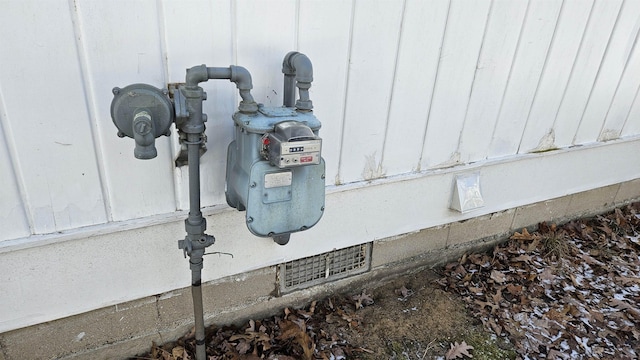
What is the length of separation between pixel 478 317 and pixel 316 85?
5.82 ft

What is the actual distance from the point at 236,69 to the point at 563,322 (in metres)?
2.49

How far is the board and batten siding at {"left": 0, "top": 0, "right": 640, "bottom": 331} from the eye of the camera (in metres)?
1.52

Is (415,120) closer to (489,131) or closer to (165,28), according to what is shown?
(489,131)

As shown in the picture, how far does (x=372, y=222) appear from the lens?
99.6 inches

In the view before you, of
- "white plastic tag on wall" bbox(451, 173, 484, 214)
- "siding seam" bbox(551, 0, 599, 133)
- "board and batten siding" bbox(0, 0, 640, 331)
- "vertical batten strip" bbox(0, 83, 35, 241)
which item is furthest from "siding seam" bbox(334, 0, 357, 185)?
"siding seam" bbox(551, 0, 599, 133)

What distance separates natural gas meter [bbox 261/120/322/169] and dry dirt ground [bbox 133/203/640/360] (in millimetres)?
1188

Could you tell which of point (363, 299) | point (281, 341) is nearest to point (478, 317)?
point (363, 299)

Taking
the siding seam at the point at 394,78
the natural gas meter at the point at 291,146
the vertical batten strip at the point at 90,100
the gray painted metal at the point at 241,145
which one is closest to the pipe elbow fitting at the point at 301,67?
the gray painted metal at the point at 241,145

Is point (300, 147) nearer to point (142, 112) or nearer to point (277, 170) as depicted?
point (277, 170)

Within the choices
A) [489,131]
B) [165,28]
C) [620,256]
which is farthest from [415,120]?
[620,256]

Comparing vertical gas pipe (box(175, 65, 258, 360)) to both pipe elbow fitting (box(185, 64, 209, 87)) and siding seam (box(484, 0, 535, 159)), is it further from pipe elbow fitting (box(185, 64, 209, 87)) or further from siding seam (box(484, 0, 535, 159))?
siding seam (box(484, 0, 535, 159))

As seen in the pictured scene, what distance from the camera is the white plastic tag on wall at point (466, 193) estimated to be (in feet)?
8.91

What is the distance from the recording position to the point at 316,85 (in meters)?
2.00

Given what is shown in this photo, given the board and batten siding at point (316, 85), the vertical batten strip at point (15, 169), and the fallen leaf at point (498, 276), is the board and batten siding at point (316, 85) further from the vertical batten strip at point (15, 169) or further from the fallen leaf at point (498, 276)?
the fallen leaf at point (498, 276)
